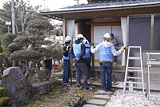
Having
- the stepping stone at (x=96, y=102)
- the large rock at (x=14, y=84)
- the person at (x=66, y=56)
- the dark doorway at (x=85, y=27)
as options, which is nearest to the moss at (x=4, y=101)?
Result: the large rock at (x=14, y=84)

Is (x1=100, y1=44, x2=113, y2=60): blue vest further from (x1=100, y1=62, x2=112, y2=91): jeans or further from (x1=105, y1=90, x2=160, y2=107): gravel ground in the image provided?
(x1=105, y1=90, x2=160, y2=107): gravel ground

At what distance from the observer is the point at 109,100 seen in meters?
4.64

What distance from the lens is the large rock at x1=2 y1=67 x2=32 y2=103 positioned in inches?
162

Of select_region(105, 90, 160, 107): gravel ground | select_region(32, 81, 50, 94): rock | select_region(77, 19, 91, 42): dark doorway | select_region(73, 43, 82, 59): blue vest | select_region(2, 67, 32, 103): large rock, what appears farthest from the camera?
select_region(77, 19, 91, 42): dark doorway

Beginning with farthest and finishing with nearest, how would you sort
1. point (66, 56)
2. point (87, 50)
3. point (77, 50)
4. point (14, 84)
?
1. point (66, 56)
2. point (87, 50)
3. point (77, 50)
4. point (14, 84)

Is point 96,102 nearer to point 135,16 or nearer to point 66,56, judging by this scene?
point 66,56

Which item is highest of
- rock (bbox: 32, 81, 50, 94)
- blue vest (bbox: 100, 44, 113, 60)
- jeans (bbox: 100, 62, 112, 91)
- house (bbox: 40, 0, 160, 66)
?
house (bbox: 40, 0, 160, 66)

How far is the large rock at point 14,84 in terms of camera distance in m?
4.12

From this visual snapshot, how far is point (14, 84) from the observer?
13.8ft

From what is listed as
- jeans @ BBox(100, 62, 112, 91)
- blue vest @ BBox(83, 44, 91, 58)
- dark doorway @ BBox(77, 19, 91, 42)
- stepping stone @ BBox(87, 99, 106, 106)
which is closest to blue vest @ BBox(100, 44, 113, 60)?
jeans @ BBox(100, 62, 112, 91)

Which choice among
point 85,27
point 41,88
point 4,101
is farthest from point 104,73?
point 85,27

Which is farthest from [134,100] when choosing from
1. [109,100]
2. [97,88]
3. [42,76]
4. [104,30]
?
[104,30]

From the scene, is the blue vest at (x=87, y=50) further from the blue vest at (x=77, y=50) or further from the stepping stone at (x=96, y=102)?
the stepping stone at (x=96, y=102)

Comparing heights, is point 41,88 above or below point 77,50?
below
